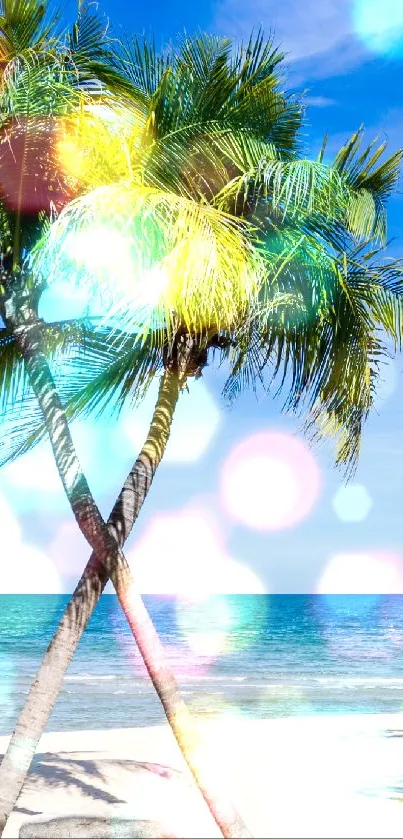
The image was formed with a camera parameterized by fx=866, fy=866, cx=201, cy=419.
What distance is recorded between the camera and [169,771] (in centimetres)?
870

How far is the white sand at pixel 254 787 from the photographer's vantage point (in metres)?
7.29

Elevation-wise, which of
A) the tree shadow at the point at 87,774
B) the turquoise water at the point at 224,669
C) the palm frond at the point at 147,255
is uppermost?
the turquoise water at the point at 224,669

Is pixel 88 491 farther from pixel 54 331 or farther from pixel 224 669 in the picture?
pixel 224 669

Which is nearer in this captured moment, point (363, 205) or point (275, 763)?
point (363, 205)

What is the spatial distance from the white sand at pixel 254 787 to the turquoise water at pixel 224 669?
23.5 feet

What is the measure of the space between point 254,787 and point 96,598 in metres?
4.60

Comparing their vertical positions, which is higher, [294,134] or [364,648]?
[364,648]

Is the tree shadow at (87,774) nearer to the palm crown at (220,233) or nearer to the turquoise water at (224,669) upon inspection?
the palm crown at (220,233)

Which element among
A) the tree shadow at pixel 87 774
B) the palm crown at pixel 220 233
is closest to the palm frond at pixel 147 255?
the palm crown at pixel 220 233

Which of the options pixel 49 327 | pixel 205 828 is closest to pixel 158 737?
pixel 205 828

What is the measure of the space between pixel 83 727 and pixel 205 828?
1256 centimetres

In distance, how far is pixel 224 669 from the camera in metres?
34.9

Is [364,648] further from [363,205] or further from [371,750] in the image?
[363,205]

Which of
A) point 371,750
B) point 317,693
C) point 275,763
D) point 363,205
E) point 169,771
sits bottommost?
point 169,771
